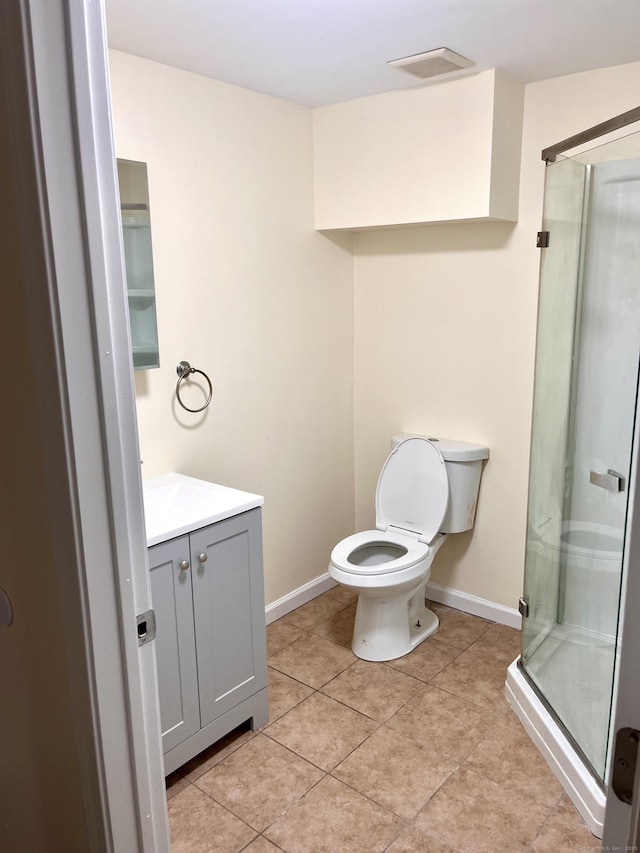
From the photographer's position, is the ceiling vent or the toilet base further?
the toilet base

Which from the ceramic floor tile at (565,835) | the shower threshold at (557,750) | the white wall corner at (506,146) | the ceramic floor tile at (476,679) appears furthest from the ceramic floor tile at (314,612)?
the white wall corner at (506,146)

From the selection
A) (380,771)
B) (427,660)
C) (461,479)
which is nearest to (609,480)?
(461,479)

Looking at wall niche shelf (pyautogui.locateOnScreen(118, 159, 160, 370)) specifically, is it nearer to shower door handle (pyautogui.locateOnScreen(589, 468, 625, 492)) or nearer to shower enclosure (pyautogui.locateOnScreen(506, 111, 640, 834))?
shower enclosure (pyautogui.locateOnScreen(506, 111, 640, 834))

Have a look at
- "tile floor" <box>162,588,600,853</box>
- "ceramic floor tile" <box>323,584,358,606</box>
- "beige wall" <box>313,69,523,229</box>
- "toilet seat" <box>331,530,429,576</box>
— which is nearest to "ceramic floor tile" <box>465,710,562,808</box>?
"tile floor" <box>162,588,600,853</box>

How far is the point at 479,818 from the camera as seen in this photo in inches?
79.1

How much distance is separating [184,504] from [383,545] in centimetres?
106

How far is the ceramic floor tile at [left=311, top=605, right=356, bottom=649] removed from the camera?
303cm

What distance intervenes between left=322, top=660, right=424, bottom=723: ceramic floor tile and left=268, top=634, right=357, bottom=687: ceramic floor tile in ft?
0.17

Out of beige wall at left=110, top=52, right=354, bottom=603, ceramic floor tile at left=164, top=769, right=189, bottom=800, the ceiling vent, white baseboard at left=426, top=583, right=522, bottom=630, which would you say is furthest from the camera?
white baseboard at left=426, top=583, right=522, bottom=630

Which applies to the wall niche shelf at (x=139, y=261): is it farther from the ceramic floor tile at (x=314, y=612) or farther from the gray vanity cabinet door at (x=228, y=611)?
the ceramic floor tile at (x=314, y=612)

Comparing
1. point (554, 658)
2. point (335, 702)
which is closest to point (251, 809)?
point (335, 702)

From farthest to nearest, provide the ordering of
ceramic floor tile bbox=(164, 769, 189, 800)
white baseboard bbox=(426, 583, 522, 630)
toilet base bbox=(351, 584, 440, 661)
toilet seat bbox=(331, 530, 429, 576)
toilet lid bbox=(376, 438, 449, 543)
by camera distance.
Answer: white baseboard bbox=(426, 583, 522, 630) → toilet lid bbox=(376, 438, 449, 543) → toilet base bbox=(351, 584, 440, 661) → toilet seat bbox=(331, 530, 429, 576) → ceramic floor tile bbox=(164, 769, 189, 800)

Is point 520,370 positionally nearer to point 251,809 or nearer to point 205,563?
point 205,563

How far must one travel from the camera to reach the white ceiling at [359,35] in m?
1.88
